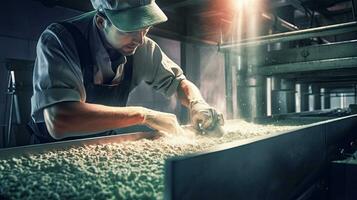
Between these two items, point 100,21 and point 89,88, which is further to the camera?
point 89,88

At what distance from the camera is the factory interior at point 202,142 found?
2.49ft

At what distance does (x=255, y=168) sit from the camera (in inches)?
35.1

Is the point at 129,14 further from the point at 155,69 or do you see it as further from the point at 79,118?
the point at 155,69

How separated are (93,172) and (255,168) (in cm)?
49

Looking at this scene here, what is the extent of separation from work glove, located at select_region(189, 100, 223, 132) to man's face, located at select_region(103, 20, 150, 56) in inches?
20.8

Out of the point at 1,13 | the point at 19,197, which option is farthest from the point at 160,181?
the point at 1,13

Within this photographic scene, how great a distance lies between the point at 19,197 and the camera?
2.38 feet

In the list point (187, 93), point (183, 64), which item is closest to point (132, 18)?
point (187, 93)

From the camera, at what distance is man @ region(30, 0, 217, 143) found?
4.11ft

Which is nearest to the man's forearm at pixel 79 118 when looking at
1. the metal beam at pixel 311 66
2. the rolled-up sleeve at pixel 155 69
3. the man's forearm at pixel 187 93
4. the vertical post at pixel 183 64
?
the rolled-up sleeve at pixel 155 69

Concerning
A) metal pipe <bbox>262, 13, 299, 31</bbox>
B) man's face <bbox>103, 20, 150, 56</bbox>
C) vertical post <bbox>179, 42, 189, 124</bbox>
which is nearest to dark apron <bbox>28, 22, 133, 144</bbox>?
man's face <bbox>103, 20, 150, 56</bbox>

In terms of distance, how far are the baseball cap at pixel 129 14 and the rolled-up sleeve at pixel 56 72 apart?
0.23 metres

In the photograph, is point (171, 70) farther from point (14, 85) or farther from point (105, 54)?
point (14, 85)

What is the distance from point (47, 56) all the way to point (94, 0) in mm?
362
